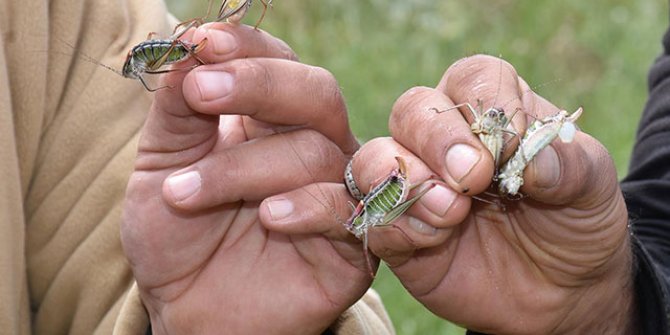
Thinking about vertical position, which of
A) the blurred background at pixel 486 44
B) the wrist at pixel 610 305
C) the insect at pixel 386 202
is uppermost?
the insect at pixel 386 202

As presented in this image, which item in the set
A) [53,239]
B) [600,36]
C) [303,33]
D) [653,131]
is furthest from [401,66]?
[53,239]

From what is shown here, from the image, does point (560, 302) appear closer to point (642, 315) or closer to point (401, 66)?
point (642, 315)

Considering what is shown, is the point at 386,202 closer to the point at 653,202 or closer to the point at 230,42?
the point at 230,42

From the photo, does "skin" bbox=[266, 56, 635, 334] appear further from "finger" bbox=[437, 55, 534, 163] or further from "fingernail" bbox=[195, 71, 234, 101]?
"fingernail" bbox=[195, 71, 234, 101]

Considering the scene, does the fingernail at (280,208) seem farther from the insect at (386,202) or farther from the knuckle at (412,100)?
the knuckle at (412,100)

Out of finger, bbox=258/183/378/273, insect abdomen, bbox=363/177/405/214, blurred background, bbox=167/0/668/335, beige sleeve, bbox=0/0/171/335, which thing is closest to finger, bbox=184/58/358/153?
finger, bbox=258/183/378/273

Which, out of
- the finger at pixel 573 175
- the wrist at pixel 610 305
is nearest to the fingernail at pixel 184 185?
the finger at pixel 573 175

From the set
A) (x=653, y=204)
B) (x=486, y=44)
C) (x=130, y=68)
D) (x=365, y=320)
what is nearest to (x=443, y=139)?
(x=130, y=68)
